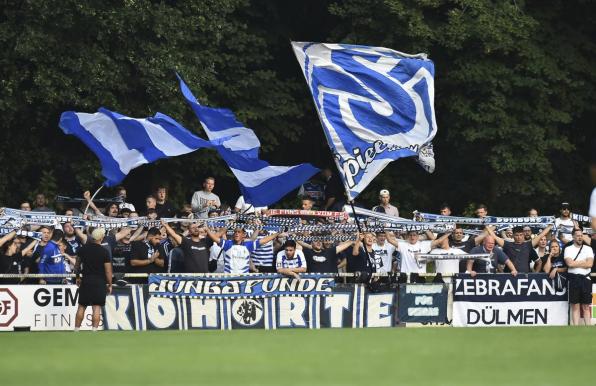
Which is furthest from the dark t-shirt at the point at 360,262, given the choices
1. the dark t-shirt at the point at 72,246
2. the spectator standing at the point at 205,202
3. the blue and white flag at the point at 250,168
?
the dark t-shirt at the point at 72,246

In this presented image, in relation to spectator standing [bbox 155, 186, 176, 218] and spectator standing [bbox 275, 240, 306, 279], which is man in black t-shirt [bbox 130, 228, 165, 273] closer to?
spectator standing [bbox 155, 186, 176, 218]

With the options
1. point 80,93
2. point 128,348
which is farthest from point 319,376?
point 80,93

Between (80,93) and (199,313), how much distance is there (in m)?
8.75

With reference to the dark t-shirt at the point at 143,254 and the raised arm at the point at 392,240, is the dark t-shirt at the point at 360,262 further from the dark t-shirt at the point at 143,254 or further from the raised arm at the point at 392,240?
the dark t-shirt at the point at 143,254

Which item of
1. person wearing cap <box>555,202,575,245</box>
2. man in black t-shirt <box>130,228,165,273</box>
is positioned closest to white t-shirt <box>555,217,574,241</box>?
person wearing cap <box>555,202,575,245</box>

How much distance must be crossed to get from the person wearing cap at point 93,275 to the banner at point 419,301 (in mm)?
5412

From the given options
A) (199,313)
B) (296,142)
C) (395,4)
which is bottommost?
(199,313)

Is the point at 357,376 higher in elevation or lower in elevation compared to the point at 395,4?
lower

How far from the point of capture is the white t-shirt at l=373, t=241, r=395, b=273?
24.5 metres

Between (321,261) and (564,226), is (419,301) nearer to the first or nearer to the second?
(321,261)

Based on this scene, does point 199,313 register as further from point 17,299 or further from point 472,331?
point 472,331

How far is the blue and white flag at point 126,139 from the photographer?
2286cm

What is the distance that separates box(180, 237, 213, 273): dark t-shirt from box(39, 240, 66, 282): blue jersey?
2172mm

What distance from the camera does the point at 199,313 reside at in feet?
76.4
